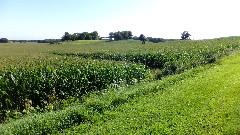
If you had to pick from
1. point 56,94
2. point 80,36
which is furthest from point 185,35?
point 56,94

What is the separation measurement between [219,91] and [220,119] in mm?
3717

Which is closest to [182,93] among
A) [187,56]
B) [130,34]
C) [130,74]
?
[130,74]

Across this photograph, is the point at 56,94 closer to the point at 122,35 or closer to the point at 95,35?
the point at 122,35

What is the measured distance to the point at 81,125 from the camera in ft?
30.4

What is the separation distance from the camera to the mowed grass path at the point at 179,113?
8258mm

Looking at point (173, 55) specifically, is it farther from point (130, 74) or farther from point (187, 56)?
point (130, 74)

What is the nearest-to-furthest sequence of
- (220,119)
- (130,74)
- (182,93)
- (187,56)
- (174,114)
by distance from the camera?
(220,119) < (174,114) < (182,93) < (130,74) < (187,56)

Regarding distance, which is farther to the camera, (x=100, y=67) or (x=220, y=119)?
(x=100, y=67)

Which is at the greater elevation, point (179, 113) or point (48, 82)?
point (48, 82)

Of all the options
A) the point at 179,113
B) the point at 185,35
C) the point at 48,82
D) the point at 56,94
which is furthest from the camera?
the point at 185,35

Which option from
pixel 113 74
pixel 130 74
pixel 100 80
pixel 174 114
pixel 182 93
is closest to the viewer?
pixel 174 114

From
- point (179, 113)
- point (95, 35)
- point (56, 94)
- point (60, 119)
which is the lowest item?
point (56, 94)

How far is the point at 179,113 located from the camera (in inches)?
379

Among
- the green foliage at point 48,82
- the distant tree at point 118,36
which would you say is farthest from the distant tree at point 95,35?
the green foliage at point 48,82
